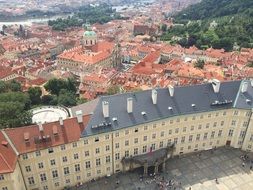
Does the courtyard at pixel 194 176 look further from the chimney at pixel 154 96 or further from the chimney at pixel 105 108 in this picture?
the chimney at pixel 154 96

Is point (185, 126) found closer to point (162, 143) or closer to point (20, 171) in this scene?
point (162, 143)

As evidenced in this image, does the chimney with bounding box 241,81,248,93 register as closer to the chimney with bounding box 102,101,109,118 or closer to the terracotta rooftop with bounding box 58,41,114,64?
the chimney with bounding box 102,101,109,118

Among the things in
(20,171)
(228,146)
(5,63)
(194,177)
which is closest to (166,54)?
(5,63)

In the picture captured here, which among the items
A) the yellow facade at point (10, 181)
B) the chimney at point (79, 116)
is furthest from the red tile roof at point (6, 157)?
the chimney at point (79, 116)

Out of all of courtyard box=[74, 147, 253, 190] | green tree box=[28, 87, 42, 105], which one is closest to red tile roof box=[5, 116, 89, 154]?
courtyard box=[74, 147, 253, 190]

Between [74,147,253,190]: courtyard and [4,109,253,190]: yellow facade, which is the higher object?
[4,109,253,190]: yellow facade

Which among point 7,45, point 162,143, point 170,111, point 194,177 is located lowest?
point 7,45
